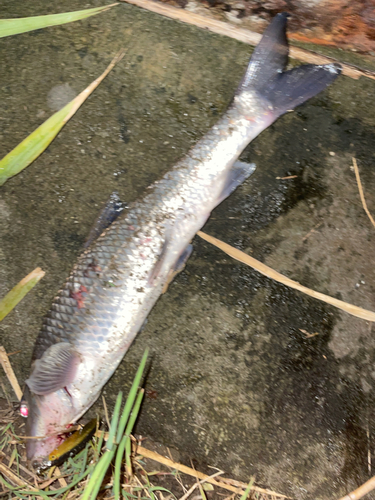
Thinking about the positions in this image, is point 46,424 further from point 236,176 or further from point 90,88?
point 90,88

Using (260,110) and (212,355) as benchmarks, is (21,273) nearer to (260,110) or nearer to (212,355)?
(212,355)

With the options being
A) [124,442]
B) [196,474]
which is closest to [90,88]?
[124,442]

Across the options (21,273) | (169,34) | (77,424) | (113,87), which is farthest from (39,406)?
(169,34)

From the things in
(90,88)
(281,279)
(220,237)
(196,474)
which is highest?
(90,88)

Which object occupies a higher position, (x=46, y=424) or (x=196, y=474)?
(x=46, y=424)

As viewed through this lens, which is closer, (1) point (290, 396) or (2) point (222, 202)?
(1) point (290, 396)

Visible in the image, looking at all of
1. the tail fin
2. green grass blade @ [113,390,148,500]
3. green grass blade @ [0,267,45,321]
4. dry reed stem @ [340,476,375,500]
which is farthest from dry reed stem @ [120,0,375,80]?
dry reed stem @ [340,476,375,500]
